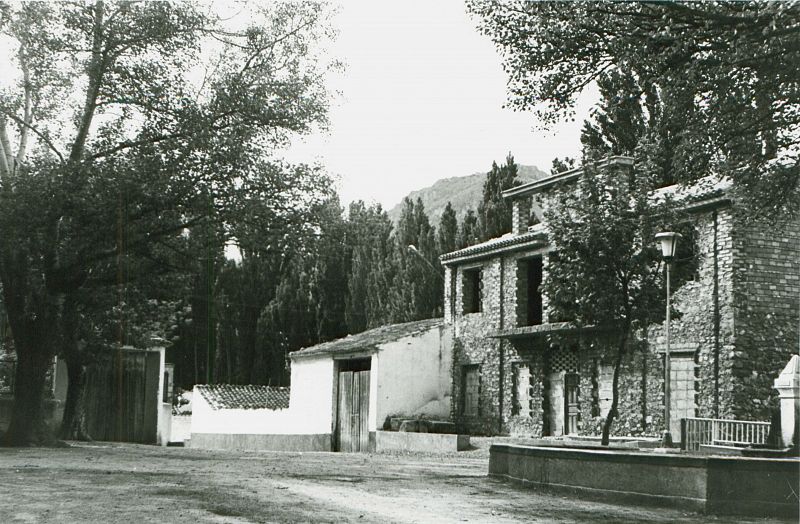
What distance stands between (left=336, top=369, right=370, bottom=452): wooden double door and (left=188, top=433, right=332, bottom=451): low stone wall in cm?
77

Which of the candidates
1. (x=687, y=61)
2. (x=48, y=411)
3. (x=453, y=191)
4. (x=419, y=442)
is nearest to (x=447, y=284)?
(x=419, y=442)

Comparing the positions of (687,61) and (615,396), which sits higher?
→ (687,61)

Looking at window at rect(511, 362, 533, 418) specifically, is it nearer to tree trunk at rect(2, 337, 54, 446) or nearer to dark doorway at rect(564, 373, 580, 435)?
dark doorway at rect(564, 373, 580, 435)

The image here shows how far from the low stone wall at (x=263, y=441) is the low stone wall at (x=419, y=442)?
142 inches

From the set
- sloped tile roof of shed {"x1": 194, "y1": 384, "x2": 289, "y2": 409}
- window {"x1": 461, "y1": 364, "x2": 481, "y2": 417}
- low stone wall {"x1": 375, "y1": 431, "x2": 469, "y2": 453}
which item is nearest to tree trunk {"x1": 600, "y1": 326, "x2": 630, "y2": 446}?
low stone wall {"x1": 375, "y1": 431, "x2": 469, "y2": 453}

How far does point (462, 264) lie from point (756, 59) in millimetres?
20752

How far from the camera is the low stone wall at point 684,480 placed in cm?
962

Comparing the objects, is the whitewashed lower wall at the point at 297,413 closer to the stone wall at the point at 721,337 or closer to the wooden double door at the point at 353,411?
the wooden double door at the point at 353,411

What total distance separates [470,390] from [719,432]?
1190cm

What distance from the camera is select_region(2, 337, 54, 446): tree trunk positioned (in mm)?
18234

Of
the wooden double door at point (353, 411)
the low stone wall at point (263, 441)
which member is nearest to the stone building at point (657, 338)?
the wooden double door at point (353, 411)

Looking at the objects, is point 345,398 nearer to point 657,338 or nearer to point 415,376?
point 415,376

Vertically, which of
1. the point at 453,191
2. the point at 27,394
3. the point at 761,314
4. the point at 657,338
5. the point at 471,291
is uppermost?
the point at 453,191

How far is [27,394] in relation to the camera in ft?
60.0
